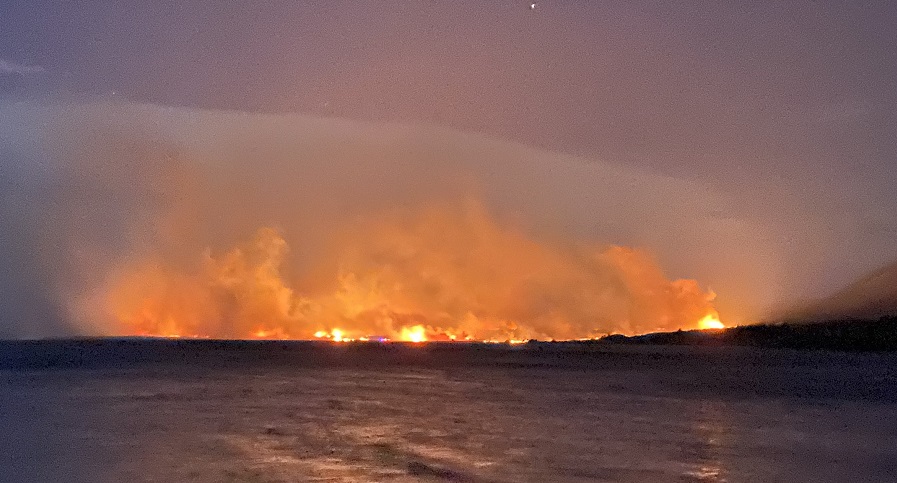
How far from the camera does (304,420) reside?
104 ft

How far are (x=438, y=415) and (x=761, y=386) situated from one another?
1285 inches

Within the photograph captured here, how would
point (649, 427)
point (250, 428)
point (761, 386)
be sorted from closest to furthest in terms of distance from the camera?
point (250, 428) < point (649, 427) < point (761, 386)

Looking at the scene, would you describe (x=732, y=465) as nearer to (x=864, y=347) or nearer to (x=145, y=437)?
(x=145, y=437)

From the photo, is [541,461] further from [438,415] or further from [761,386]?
[761,386]

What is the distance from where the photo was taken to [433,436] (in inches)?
1084

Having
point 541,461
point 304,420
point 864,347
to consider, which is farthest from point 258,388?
point 864,347

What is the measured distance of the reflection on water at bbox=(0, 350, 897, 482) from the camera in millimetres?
20797

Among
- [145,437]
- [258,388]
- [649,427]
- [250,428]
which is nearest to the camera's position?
[145,437]

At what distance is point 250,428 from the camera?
28.9m

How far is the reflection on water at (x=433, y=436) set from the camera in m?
20.8

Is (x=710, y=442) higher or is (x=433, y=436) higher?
(x=433, y=436)

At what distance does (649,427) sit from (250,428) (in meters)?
13.4

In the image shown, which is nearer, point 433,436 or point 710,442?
point 710,442

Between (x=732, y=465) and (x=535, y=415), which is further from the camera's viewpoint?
(x=535, y=415)
